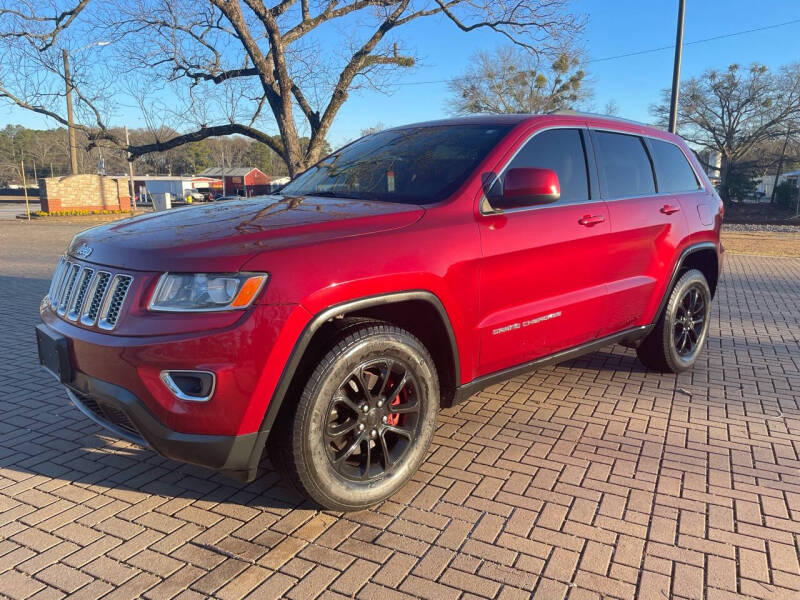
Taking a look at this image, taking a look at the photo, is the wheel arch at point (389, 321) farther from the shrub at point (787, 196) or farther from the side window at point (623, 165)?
the shrub at point (787, 196)

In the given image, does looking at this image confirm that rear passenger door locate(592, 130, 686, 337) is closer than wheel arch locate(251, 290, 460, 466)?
No

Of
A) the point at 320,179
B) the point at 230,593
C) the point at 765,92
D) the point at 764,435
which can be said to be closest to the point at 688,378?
the point at 764,435

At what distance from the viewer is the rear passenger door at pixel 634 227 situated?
4035mm

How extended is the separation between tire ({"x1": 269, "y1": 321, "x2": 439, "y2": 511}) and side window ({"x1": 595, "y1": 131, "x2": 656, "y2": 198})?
203 cm

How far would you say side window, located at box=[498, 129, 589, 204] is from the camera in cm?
362

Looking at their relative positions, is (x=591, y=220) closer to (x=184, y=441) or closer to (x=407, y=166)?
(x=407, y=166)

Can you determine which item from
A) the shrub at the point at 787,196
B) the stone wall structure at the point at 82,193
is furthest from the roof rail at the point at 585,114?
the shrub at the point at 787,196

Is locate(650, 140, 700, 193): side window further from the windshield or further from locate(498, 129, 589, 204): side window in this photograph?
the windshield

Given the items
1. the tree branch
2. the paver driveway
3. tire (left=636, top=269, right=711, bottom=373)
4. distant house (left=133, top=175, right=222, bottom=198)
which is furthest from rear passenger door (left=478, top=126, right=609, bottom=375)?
distant house (left=133, top=175, right=222, bottom=198)

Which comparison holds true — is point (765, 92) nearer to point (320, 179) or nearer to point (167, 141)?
point (167, 141)

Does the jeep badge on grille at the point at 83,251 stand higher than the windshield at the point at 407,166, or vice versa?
the windshield at the point at 407,166

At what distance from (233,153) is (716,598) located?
113m

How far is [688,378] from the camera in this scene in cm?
501

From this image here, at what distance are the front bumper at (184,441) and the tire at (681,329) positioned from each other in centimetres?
338
